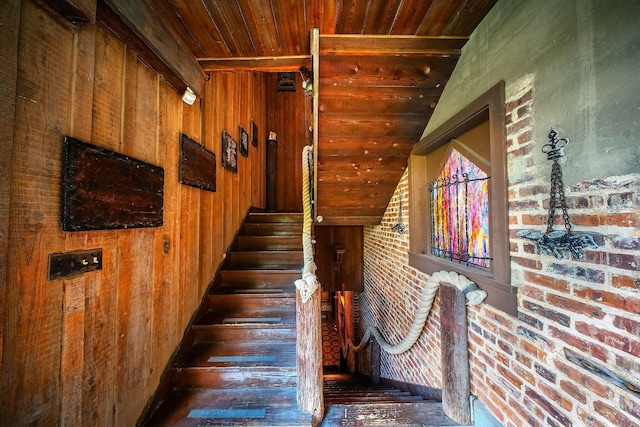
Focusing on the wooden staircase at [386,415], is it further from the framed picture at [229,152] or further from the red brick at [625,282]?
the framed picture at [229,152]

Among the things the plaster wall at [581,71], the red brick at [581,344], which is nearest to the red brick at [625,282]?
the red brick at [581,344]

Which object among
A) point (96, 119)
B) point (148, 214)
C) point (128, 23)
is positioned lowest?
point (148, 214)

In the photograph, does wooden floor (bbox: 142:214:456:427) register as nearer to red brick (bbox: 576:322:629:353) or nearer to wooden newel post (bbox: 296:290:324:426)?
wooden newel post (bbox: 296:290:324:426)

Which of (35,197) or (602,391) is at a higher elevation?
(35,197)

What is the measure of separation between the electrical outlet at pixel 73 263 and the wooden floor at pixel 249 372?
1.07m

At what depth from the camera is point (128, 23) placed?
1256mm

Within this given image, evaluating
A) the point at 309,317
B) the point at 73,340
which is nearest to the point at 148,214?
the point at 73,340

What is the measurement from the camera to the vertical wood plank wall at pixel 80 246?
0.92 meters

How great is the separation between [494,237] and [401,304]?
1742 millimetres

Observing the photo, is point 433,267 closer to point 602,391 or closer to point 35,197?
point 602,391

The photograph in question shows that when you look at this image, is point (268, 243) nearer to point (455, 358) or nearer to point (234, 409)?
point (234, 409)

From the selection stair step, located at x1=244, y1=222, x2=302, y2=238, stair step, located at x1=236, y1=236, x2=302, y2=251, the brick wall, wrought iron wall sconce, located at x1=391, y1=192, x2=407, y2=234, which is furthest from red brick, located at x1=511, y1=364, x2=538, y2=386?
stair step, located at x1=244, y1=222, x2=302, y2=238

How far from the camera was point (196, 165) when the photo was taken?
2152 millimetres

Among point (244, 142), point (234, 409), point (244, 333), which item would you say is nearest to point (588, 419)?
point (234, 409)
